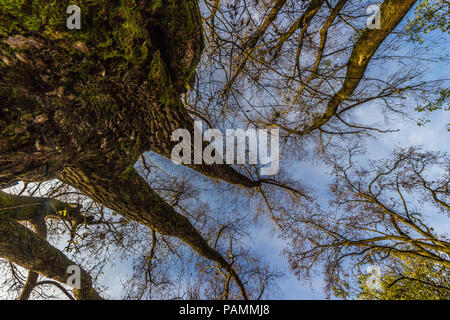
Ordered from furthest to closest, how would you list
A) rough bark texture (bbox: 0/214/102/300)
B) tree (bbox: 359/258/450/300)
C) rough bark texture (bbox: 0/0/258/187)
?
tree (bbox: 359/258/450/300) → rough bark texture (bbox: 0/214/102/300) → rough bark texture (bbox: 0/0/258/187)

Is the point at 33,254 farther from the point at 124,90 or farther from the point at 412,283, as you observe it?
the point at 412,283

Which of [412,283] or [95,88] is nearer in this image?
[95,88]

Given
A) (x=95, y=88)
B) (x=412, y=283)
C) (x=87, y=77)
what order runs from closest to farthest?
(x=87, y=77)
(x=95, y=88)
(x=412, y=283)

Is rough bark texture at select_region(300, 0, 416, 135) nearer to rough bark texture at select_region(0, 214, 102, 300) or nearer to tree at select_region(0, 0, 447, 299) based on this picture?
tree at select_region(0, 0, 447, 299)

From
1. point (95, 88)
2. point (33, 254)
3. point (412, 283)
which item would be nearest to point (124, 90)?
point (95, 88)

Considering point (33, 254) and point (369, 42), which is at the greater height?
point (369, 42)

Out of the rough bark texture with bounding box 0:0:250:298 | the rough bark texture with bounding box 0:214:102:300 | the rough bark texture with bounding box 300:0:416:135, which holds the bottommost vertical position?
the rough bark texture with bounding box 0:214:102:300

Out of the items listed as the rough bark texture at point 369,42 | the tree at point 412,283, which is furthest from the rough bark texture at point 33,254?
the tree at point 412,283

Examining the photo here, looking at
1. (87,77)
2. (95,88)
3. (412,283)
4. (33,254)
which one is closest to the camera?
(87,77)

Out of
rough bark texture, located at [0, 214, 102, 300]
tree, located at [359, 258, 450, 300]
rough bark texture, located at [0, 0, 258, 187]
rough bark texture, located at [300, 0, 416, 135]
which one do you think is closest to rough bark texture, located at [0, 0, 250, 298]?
rough bark texture, located at [0, 0, 258, 187]

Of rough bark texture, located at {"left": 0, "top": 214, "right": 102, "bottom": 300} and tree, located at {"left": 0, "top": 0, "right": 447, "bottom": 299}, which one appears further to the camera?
rough bark texture, located at {"left": 0, "top": 214, "right": 102, "bottom": 300}

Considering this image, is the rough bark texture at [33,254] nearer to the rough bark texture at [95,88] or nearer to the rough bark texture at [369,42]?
the rough bark texture at [95,88]
